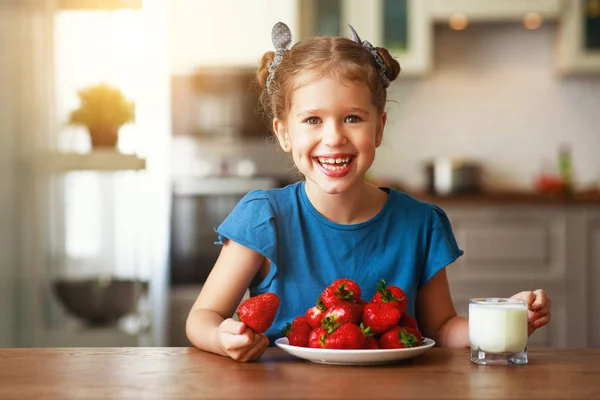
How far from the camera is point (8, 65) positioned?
3385 millimetres

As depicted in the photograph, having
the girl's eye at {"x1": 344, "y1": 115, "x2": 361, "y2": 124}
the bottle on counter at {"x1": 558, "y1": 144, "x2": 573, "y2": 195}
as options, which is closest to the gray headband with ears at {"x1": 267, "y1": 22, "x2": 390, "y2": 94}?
the girl's eye at {"x1": 344, "y1": 115, "x2": 361, "y2": 124}

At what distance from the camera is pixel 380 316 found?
3.58 feet

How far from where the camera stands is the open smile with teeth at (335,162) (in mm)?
1352

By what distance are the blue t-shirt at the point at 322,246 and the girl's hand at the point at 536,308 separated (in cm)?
25

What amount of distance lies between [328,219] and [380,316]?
0.42 m

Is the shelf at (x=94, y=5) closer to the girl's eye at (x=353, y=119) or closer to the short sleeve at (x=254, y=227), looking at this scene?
the short sleeve at (x=254, y=227)

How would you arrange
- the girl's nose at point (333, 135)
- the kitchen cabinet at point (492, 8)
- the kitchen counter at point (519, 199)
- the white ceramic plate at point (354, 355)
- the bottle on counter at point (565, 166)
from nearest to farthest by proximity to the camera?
the white ceramic plate at point (354, 355) → the girl's nose at point (333, 135) → the kitchen counter at point (519, 199) → the kitchen cabinet at point (492, 8) → the bottle on counter at point (565, 166)

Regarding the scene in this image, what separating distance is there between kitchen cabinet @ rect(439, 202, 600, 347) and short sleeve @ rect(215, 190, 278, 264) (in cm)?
233

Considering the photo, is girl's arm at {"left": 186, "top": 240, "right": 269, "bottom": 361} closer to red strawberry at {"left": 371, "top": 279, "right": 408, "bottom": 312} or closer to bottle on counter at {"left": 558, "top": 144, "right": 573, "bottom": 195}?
red strawberry at {"left": 371, "top": 279, "right": 408, "bottom": 312}

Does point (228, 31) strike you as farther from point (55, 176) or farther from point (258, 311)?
point (258, 311)

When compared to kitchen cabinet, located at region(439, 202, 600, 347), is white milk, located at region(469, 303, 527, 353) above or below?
above

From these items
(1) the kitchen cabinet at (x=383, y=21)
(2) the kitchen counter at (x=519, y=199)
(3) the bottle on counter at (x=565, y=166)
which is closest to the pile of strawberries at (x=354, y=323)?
(2) the kitchen counter at (x=519, y=199)

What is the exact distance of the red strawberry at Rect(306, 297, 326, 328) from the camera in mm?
1103

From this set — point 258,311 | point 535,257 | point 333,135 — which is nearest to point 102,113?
point 535,257
